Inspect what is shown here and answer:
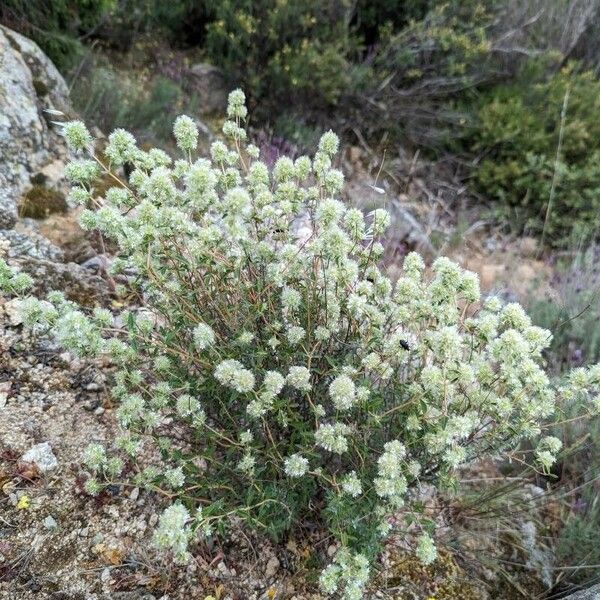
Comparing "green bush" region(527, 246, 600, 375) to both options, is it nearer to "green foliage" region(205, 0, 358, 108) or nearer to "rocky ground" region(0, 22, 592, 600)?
"rocky ground" region(0, 22, 592, 600)

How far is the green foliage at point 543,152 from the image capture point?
18.9ft

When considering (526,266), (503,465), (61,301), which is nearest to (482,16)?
(526,266)

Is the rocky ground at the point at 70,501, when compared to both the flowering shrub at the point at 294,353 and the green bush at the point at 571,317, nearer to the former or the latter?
the flowering shrub at the point at 294,353

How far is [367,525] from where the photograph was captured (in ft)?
6.39

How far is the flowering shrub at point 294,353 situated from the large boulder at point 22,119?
65.7 inches

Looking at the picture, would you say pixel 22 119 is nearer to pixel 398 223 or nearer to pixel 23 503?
pixel 23 503

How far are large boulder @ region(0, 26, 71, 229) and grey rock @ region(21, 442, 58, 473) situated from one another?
1.37 meters

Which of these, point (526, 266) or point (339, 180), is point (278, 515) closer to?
point (339, 180)

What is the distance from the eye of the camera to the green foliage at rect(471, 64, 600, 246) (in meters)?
5.75

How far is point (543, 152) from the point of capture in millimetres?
5961

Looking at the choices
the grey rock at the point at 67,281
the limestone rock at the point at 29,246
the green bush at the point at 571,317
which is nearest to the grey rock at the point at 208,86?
the limestone rock at the point at 29,246

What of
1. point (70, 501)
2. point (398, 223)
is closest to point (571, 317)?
point (398, 223)

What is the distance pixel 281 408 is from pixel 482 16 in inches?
217

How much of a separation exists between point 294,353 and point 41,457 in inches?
49.4
